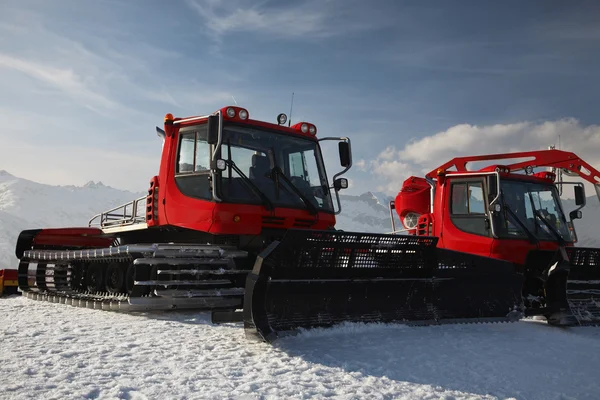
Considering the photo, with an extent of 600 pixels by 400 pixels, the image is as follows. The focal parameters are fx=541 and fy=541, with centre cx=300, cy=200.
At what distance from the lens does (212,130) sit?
21.3ft

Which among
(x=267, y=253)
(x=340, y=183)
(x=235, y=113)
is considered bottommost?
(x=267, y=253)

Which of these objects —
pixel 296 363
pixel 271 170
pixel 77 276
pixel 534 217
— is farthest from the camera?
pixel 77 276

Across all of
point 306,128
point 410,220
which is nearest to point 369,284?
point 306,128

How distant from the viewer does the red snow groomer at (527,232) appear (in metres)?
6.91

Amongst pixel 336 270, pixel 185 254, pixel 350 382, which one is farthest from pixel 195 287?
pixel 350 382

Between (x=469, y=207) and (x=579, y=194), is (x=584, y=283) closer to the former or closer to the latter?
(x=469, y=207)

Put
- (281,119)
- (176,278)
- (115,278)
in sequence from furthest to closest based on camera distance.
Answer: (115,278) → (281,119) → (176,278)

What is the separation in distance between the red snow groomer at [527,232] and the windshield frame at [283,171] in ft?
7.89

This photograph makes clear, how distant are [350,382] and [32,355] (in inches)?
105

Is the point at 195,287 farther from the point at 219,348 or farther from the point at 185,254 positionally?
the point at 219,348

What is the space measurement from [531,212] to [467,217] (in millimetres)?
1054

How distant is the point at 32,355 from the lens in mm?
4500

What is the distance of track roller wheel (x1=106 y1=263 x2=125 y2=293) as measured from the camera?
309 inches

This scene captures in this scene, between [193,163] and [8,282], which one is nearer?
[193,163]
